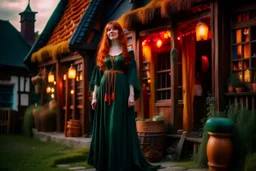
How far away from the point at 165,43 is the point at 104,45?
496 cm

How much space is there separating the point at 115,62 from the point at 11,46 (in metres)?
20.8

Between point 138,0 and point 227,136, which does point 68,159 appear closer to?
point 227,136

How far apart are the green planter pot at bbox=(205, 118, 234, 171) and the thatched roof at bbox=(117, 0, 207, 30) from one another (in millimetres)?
3080

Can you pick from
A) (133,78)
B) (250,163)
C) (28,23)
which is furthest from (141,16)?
(28,23)

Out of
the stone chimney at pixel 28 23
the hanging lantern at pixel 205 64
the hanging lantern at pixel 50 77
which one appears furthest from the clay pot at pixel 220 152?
the stone chimney at pixel 28 23

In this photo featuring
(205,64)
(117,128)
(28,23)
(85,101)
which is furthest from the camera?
(28,23)

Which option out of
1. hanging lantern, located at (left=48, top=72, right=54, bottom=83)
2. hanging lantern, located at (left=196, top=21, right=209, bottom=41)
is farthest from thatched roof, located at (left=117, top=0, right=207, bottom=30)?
hanging lantern, located at (left=48, top=72, right=54, bottom=83)

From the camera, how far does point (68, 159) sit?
8.29 m

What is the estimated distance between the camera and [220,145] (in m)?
5.50

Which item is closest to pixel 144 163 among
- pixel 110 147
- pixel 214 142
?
pixel 110 147

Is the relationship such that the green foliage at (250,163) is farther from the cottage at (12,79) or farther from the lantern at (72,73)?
the cottage at (12,79)

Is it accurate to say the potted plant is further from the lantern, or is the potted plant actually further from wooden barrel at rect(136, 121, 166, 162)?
the lantern

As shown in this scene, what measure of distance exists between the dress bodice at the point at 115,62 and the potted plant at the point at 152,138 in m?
2.57

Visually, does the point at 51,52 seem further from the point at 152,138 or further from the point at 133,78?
the point at 133,78
